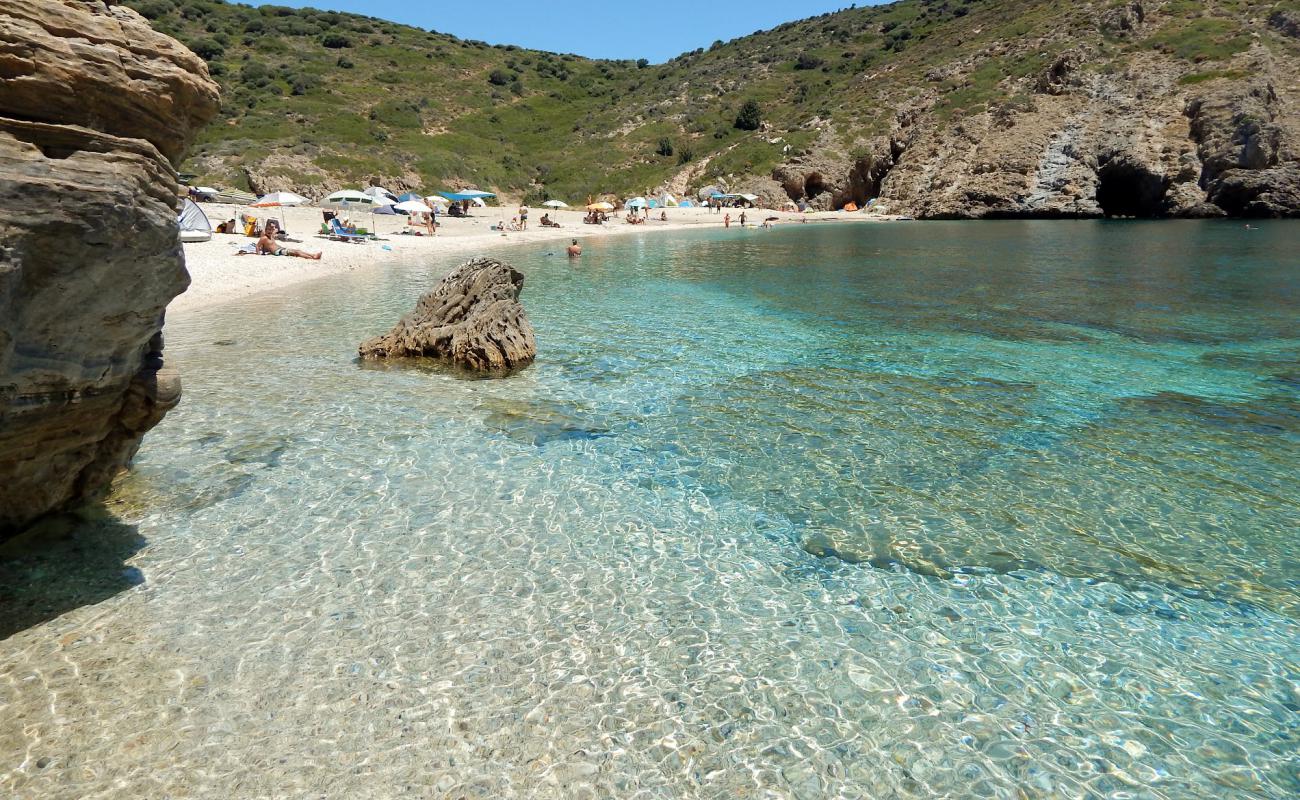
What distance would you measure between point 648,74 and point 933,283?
362 ft

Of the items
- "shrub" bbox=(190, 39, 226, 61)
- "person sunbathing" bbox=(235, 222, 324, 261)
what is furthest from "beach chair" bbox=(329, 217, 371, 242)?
"shrub" bbox=(190, 39, 226, 61)

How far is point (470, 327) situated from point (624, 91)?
11039cm

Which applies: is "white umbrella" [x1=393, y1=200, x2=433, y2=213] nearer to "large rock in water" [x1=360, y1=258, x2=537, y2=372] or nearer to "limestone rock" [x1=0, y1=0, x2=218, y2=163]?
"large rock in water" [x1=360, y1=258, x2=537, y2=372]

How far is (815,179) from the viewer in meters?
78.6

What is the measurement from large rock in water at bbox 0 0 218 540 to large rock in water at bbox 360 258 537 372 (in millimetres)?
7850

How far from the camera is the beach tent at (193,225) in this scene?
2781 centimetres

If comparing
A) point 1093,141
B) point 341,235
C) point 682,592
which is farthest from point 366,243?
point 1093,141

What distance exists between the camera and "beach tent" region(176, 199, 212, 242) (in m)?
27.8

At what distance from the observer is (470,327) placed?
13.8 metres

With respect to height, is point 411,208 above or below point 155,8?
below

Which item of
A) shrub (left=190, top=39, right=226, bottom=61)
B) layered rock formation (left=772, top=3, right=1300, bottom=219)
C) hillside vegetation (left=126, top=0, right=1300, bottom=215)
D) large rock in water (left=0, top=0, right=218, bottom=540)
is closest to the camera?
large rock in water (left=0, top=0, right=218, bottom=540)

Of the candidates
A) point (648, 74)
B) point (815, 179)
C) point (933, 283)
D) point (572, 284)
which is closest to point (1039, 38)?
point (815, 179)

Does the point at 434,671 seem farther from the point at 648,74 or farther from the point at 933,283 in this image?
the point at 648,74

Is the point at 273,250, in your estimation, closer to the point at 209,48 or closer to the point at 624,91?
the point at 209,48
